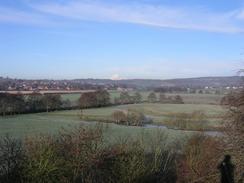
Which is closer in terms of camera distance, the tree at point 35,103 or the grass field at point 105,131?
the grass field at point 105,131

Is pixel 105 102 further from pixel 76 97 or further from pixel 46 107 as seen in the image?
pixel 46 107

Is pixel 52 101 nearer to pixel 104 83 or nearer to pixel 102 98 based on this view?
pixel 102 98

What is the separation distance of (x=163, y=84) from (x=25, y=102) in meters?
62.7

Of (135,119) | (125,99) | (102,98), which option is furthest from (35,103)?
(125,99)

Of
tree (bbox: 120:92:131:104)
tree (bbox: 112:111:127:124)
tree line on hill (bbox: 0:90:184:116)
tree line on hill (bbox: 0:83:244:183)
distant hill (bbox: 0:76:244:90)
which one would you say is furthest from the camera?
distant hill (bbox: 0:76:244:90)

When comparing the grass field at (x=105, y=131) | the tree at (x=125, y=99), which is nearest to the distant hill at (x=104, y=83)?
the tree at (x=125, y=99)

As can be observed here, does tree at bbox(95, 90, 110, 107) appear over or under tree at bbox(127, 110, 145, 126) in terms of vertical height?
over

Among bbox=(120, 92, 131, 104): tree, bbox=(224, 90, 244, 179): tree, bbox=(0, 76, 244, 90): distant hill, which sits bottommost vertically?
bbox=(120, 92, 131, 104): tree

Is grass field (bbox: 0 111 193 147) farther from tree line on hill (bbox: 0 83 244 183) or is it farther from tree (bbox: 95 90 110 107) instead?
tree (bbox: 95 90 110 107)

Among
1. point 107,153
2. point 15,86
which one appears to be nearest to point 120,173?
point 107,153

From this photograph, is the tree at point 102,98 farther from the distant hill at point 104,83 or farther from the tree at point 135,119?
the tree at point 135,119

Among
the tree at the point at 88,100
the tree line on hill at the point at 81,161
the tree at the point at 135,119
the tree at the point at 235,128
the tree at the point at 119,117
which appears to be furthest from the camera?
the tree at the point at 88,100

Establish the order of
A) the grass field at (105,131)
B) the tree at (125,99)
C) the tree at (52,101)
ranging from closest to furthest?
the grass field at (105,131) → the tree at (52,101) → the tree at (125,99)

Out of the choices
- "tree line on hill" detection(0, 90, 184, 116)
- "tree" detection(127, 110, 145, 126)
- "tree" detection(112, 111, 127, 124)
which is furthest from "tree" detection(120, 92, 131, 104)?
"tree" detection(112, 111, 127, 124)
